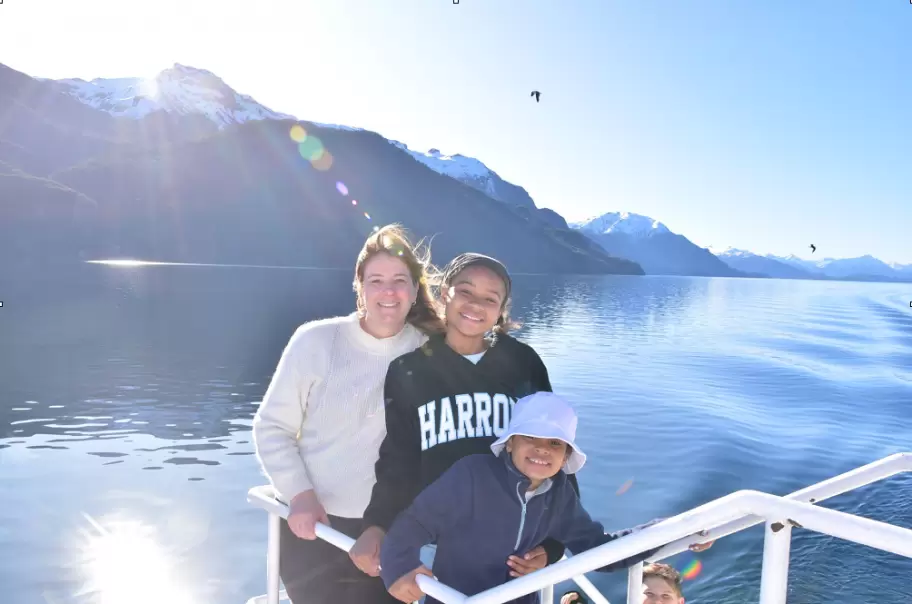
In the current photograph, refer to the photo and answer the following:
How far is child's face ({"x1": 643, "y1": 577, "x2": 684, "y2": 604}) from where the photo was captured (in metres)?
4.07

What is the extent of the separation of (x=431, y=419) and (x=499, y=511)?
53 cm

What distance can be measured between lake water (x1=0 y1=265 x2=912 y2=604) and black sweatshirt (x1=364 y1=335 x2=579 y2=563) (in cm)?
680

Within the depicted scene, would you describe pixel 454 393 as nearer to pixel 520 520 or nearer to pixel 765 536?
pixel 520 520

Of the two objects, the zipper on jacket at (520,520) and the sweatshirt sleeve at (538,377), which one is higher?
the sweatshirt sleeve at (538,377)

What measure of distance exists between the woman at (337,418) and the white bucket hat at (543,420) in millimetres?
793

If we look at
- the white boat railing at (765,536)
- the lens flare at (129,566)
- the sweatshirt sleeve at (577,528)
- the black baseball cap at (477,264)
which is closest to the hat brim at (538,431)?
the sweatshirt sleeve at (577,528)

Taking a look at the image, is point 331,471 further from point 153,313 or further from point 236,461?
point 153,313

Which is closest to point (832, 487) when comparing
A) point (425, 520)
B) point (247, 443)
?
point (425, 520)

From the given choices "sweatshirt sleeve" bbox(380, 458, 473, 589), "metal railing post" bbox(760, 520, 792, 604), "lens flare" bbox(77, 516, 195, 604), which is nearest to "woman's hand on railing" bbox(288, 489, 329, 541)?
"sweatshirt sleeve" bbox(380, 458, 473, 589)

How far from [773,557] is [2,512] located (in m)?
13.4

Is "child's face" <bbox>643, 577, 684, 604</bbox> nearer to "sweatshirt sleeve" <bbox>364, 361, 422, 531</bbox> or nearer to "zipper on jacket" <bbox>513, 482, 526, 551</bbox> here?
"zipper on jacket" <bbox>513, 482, 526, 551</bbox>

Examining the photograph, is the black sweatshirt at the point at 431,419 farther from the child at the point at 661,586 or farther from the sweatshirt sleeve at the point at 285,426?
the child at the point at 661,586

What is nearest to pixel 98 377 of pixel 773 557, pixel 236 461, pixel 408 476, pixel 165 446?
pixel 165 446

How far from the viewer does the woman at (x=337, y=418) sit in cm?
296
